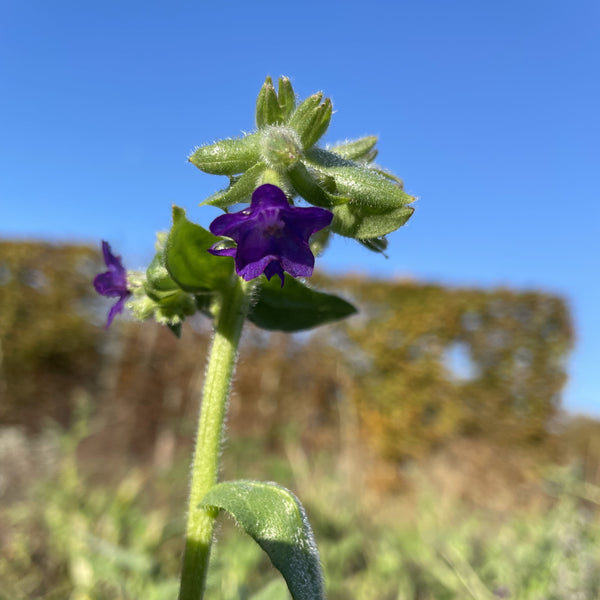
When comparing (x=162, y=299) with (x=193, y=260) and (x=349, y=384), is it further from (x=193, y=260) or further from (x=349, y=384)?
(x=349, y=384)

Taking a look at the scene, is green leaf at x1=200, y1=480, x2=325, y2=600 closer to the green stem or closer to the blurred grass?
the green stem

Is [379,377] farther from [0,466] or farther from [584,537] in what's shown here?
[584,537]

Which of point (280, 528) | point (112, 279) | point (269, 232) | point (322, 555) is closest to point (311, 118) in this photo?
point (269, 232)

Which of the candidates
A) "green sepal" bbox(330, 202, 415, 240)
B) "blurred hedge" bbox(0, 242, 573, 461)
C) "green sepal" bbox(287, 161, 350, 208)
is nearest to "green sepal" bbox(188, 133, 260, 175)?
"green sepal" bbox(287, 161, 350, 208)

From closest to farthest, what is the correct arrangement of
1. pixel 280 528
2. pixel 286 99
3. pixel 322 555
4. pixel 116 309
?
pixel 280 528
pixel 286 99
pixel 116 309
pixel 322 555

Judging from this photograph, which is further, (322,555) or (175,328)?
(322,555)

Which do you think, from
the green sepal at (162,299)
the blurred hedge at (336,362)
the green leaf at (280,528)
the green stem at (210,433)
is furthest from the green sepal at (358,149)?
the blurred hedge at (336,362)
